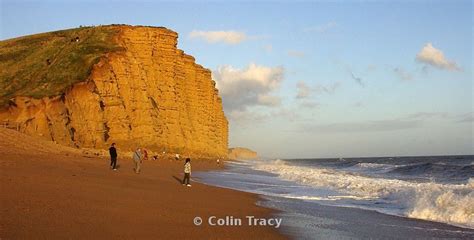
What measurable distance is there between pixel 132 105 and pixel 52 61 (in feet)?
36.7

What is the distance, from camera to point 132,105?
44719 mm

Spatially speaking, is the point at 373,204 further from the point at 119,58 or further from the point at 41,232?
the point at 119,58

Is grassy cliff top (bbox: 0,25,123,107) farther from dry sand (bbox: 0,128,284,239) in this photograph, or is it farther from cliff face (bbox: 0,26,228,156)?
dry sand (bbox: 0,128,284,239)

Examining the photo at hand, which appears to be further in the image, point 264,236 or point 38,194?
point 38,194

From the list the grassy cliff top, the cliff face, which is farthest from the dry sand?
the grassy cliff top

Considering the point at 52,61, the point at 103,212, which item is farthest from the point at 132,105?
the point at 103,212

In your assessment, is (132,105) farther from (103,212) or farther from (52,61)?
(103,212)

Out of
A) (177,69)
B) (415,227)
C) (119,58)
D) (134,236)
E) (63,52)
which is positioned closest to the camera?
(134,236)

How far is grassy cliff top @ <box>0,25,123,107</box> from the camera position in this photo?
4156 centimetres

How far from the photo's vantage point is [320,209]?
533 inches

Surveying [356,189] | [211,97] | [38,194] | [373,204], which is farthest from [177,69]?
[38,194]

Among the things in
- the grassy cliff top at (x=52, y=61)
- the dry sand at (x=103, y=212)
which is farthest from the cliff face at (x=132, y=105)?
the dry sand at (x=103, y=212)

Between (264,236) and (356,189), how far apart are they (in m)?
13.3

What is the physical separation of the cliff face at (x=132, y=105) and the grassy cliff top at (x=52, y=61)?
1.35m
